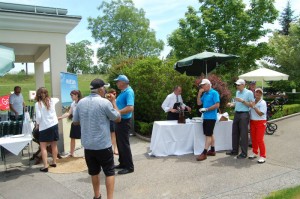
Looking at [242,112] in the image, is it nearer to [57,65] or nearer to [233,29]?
[57,65]

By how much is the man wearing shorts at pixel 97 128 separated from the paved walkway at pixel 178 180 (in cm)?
90

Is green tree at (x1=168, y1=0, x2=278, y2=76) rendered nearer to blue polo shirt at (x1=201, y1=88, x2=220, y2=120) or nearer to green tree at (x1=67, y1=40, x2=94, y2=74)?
blue polo shirt at (x1=201, y1=88, x2=220, y2=120)

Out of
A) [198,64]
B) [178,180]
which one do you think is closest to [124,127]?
[178,180]

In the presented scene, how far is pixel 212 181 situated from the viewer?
5379 millimetres

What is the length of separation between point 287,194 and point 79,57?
9035 cm

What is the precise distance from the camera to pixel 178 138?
7340 mm

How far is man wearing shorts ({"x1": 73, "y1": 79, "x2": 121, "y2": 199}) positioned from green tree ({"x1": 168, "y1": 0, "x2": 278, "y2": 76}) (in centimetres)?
1722

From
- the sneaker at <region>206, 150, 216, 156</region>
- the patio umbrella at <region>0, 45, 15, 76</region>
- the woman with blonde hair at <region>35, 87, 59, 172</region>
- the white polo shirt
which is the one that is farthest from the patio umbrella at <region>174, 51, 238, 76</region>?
the white polo shirt

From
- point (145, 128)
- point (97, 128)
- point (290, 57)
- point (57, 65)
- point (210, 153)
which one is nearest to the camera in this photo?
point (97, 128)

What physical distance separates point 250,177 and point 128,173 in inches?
92.7

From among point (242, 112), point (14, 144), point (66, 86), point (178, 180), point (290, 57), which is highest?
point (290, 57)

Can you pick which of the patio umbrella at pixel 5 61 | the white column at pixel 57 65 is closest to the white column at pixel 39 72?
the white column at pixel 57 65

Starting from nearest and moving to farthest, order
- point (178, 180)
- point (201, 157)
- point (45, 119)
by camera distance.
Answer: point (178, 180) → point (45, 119) → point (201, 157)

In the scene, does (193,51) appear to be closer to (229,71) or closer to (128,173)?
(229,71)
